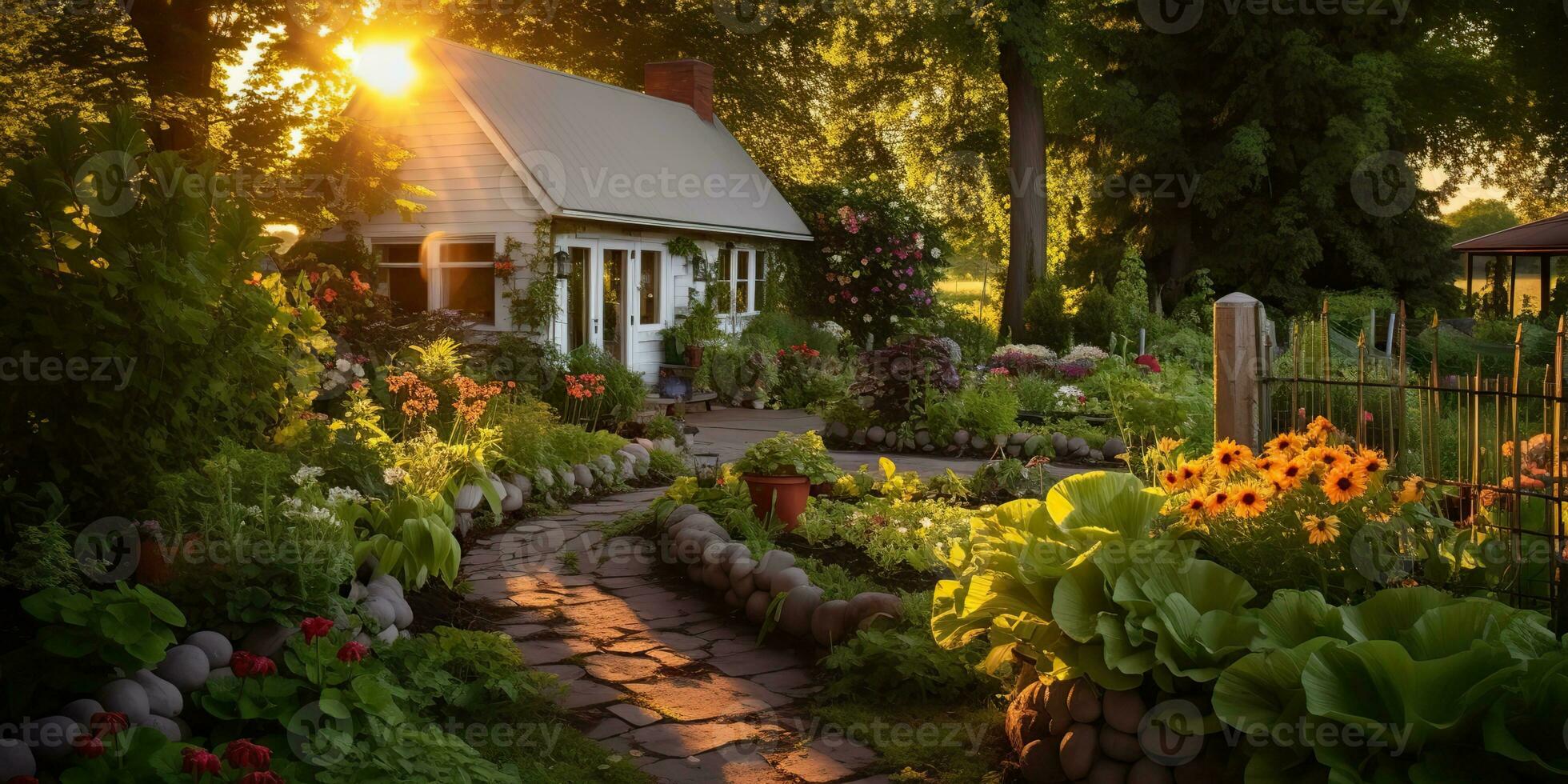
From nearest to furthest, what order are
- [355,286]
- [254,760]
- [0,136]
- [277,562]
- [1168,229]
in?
[254,760]
[277,562]
[355,286]
[0,136]
[1168,229]

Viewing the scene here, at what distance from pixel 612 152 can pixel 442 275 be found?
9.91ft

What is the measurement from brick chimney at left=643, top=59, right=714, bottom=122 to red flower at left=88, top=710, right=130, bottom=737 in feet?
58.4

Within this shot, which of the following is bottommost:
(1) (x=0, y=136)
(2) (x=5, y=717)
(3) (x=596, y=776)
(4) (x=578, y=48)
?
(3) (x=596, y=776)

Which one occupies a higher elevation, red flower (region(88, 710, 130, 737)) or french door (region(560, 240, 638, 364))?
french door (region(560, 240, 638, 364))

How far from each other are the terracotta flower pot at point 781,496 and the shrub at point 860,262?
13057 mm

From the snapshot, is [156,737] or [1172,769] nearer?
[156,737]

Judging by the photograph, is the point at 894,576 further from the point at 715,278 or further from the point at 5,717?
the point at 715,278

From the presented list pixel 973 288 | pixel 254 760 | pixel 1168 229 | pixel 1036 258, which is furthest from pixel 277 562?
pixel 973 288

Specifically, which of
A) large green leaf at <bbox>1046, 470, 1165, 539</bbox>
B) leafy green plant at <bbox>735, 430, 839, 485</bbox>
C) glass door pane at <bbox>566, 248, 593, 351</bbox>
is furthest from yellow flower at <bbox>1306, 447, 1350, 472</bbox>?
glass door pane at <bbox>566, 248, 593, 351</bbox>

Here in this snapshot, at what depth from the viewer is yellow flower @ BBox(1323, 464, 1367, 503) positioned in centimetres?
366

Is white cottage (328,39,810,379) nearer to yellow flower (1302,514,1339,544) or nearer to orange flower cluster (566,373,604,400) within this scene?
orange flower cluster (566,373,604,400)

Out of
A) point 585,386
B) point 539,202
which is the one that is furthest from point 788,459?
point 539,202

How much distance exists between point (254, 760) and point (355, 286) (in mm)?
8032

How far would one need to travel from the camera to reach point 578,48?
25.3 m
